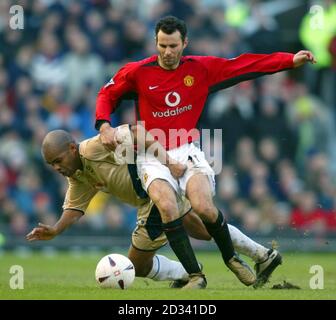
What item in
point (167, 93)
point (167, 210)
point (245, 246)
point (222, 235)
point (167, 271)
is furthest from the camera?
point (167, 271)

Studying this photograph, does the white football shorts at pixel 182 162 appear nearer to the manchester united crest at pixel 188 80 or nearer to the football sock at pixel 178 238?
the football sock at pixel 178 238

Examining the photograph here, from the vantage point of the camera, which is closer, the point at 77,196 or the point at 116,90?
the point at 116,90

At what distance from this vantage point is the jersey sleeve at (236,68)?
10656mm

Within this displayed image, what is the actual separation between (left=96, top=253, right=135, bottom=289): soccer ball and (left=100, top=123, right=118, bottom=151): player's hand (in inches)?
39.8

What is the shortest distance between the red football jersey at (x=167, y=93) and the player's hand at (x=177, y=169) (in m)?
0.26

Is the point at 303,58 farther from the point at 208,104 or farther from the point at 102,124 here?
the point at 208,104

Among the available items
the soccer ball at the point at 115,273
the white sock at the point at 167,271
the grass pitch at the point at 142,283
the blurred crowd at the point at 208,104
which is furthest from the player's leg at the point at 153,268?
the blurred crowd at the point at 208,104

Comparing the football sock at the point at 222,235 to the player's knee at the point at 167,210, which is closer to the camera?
the player's knee at the point at 167,210

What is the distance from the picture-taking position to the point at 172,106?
10.5 metres

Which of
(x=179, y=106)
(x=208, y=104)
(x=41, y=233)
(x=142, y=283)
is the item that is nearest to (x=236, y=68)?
(x=179, y=106)

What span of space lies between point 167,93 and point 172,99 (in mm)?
70

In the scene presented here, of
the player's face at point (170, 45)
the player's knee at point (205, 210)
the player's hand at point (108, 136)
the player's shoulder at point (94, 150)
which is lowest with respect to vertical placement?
the player's knee at point (205, 210)

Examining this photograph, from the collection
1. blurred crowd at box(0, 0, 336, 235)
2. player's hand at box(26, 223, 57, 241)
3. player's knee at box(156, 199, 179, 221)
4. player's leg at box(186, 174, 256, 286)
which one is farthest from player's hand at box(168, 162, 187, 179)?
blurred crowd at box(0, 0, 336, 235)

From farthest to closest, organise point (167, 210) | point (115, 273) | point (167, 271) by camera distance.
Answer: point (167, 271), point (115, 273), point (167, 210)
